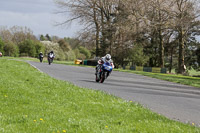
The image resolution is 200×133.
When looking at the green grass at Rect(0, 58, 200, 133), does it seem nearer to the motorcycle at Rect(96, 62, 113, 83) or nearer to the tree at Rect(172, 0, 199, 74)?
the motorcycle at Rect(96, 62, 113, 83)

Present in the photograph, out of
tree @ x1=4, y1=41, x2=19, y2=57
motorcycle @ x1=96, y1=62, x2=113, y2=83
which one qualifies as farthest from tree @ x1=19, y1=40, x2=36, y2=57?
motorcycle @ x1=96, y1=62, x2=113, y2=83

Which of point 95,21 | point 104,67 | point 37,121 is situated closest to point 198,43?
point 95,21

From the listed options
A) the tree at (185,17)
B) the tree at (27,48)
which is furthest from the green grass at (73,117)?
the tree at (27,48)

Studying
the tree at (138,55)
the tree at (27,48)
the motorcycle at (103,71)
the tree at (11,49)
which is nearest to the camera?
the motorcycle at (103,71)

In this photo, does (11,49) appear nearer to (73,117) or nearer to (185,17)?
(185,17)

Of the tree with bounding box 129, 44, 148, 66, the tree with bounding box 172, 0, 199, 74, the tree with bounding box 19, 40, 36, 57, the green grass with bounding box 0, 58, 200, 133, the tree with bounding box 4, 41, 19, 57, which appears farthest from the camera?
the tree with bounding box 19, 40, 36, 57

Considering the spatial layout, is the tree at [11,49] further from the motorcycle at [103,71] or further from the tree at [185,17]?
the motorcycle at [103,71]

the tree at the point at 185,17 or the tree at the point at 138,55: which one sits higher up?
the tree at the point at 185,17

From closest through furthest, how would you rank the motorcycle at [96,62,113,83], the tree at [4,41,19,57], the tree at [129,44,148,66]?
the motorcycle at [96,62,113,83] → the tree at [129,44,148,66] → the tree at [4,41,19,57]

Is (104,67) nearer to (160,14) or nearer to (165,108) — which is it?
(165,108)

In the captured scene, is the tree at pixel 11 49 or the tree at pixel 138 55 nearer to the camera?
the tree at pixel 138 55

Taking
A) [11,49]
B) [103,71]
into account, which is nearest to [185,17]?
[103,71]

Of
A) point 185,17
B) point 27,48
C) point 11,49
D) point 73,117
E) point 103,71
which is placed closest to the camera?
point 73,117

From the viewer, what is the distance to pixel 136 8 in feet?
133
